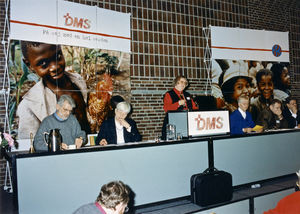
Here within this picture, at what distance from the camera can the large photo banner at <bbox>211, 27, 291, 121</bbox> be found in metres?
6.62

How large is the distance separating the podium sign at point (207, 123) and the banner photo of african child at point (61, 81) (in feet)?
7.52

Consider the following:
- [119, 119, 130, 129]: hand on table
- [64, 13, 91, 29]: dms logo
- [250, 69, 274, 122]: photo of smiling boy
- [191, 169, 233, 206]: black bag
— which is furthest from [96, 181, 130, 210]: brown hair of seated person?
[250, 69, 274, 122]: photo of smiling boy

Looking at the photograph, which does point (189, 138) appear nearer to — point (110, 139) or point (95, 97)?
point (110, 139)

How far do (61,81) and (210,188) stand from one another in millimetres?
3104

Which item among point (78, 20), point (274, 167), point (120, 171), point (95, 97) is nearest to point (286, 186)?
point (274, 167)

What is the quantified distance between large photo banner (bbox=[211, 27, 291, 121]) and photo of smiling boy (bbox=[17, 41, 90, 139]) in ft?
9.89

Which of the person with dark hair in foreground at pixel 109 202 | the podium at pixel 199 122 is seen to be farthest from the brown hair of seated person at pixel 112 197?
the podium at pixel 199 122

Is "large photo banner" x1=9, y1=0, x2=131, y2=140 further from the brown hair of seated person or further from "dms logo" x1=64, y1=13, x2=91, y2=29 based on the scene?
the brown hair of seated person

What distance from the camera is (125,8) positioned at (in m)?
5.59

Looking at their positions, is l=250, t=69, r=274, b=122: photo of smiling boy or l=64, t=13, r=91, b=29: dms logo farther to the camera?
l=250, t=69, r=274, b=122: photo of smiling boy

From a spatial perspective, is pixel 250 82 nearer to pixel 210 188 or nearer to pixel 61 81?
pixel 61 81

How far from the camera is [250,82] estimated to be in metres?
7.04

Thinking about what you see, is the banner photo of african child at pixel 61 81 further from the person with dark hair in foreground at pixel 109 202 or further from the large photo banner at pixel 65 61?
the person with dark hair in foreground at pixel 109 202

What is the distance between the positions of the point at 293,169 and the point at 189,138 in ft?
6.04
